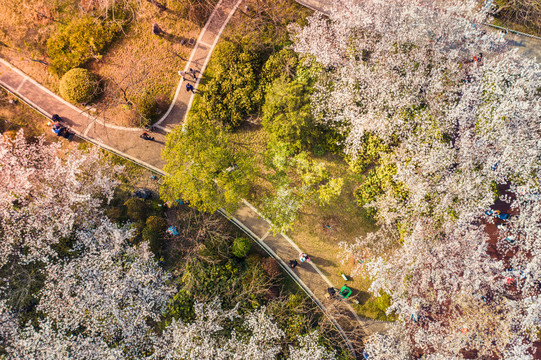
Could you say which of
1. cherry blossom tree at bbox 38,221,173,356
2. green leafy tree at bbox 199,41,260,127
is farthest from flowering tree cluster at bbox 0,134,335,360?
green leafy tree at bbox 199,41,260,127

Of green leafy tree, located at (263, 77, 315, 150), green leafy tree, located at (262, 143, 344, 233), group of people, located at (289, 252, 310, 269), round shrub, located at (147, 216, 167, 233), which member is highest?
green leafy tree, located at (263, 77, 315, 150)

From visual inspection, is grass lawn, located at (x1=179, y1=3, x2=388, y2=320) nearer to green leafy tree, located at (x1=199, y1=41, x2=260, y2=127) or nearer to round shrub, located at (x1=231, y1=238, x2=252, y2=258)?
green leafy tree, located at (x1=199, y1=41, x2=260, y2=127)

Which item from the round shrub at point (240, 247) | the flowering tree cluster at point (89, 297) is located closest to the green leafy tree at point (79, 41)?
the flowering tree cluster at point (89, 297)

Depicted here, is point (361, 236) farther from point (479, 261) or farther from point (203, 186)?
point (203, 186)

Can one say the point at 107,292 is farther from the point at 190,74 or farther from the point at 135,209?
the point at 190,74

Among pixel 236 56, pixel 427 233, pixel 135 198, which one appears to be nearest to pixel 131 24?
pixel 236 56

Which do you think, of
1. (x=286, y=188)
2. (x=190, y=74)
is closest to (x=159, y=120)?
(x=190, y=74)

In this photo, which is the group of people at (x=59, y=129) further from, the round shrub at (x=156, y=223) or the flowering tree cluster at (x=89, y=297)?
the round shrub at (x=156, y=223)
